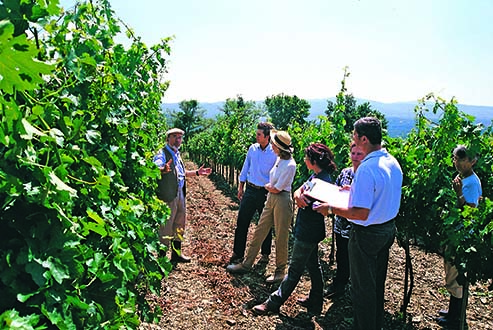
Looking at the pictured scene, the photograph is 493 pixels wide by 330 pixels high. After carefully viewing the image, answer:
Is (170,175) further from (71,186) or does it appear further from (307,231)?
(71,186)

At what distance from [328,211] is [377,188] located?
57cm

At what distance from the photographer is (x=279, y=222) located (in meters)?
5.38

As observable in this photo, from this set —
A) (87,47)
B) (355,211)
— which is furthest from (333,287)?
(87,47)

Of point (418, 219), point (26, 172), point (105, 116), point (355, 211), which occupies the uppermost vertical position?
point (105, 116)

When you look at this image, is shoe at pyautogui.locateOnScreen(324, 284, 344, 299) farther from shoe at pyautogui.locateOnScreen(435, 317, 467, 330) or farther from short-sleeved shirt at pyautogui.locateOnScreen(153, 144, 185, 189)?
short-sleeved shirt at pyautogui.locateOnScreen(153, 144, 185, 189)

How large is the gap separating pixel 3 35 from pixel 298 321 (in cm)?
445

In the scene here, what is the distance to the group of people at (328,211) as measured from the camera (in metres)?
3.52

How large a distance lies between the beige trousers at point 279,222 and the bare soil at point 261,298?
516 millimetres

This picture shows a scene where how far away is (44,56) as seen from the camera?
6.28 ft

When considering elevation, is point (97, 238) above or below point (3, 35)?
below

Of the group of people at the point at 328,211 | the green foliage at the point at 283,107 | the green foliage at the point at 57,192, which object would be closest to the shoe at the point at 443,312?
the group of people at the point at 328,211

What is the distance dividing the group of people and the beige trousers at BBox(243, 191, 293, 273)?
0.01 metres

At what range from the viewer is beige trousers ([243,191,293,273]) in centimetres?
536

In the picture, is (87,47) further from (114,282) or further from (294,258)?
(294,258)
